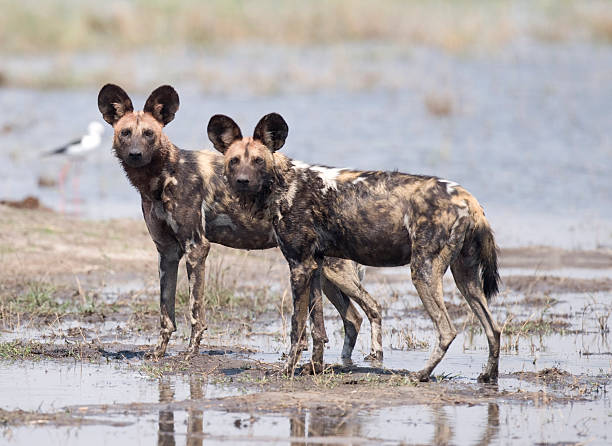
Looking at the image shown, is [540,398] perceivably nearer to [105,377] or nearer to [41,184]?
[105,377]

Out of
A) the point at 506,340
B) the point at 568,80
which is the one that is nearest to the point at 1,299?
the point at 506,340

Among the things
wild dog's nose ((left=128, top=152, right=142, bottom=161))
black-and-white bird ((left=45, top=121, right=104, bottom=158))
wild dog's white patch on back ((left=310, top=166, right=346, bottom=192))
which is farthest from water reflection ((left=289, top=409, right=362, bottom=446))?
black-and-white bird ((left=45, top=121, right=104, bottom=158))

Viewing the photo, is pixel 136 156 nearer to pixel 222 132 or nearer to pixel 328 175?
pixel 222 132

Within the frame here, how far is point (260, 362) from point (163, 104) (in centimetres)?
188

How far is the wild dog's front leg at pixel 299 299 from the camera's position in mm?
→ 7418

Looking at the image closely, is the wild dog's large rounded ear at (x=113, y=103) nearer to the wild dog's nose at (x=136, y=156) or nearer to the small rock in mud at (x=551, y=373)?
the wild dog's nose at (x=136, y=156)

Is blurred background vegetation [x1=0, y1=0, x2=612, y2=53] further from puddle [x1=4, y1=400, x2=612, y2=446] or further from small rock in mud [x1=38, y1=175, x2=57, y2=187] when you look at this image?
puddle [x1=4, y1=400, x2=612, y2=446]

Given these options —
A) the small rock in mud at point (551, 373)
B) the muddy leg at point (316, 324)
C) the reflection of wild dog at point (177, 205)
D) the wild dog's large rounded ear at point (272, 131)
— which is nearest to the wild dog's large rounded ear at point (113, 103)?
the reflection of wild dog at point (177, 205)

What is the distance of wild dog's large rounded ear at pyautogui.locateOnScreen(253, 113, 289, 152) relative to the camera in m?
7.25

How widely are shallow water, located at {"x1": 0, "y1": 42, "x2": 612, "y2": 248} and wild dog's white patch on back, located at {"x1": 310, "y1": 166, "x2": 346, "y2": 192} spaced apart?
457 cm

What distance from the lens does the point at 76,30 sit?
31.6 meters

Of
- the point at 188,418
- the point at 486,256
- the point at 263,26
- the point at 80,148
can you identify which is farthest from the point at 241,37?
the point at 188,418

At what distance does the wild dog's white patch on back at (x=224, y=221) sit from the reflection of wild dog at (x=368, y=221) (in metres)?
0.70

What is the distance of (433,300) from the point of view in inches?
282
